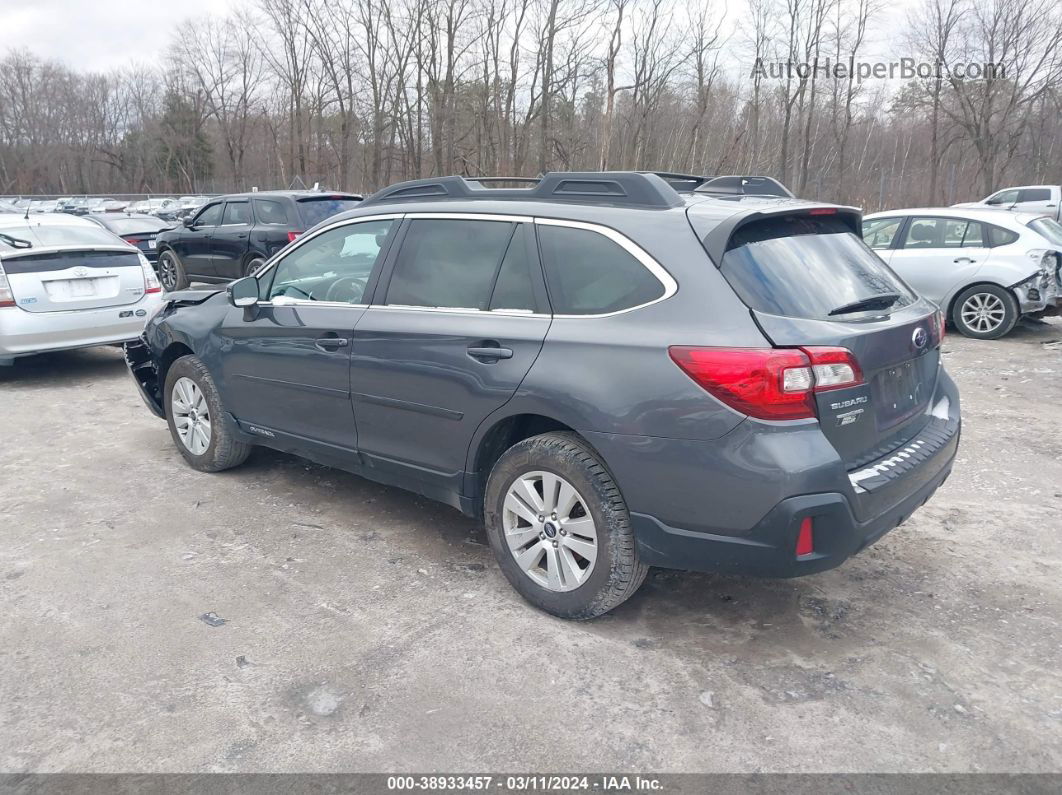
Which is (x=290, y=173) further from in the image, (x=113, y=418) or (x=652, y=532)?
(x=652, y=532)

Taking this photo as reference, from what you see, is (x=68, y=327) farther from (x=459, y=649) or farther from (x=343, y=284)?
A: (x=459, y=649)

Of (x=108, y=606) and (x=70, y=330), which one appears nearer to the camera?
(x=108, y=606)

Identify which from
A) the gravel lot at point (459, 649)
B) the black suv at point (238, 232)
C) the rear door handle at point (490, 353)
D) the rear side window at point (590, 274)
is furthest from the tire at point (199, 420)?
the black suv at point (238, 232)

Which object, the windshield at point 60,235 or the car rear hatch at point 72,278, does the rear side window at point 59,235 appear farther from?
the car rear hatch at point 72,278

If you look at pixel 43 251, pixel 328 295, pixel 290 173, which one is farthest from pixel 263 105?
pixel 328 295

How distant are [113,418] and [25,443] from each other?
0.81 m

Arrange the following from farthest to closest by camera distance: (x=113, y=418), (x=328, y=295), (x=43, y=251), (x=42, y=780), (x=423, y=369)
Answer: (x=43, y=251), (x=113, y=418), (x=328, y=295), (x=423, y=369), (x=42, y=780)

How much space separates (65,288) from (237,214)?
5.82 meters

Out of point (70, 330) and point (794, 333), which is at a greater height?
point (794, 333)

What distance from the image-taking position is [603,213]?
3.51m

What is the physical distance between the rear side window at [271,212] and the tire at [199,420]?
24.4ft

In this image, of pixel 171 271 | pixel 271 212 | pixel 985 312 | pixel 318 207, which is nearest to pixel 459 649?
pixel 985 312

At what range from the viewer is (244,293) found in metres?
4.91

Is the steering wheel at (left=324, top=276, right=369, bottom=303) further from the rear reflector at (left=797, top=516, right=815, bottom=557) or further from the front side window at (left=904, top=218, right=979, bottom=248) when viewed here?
the front side window at (left=904, top=218, right=979, bottom=248)
